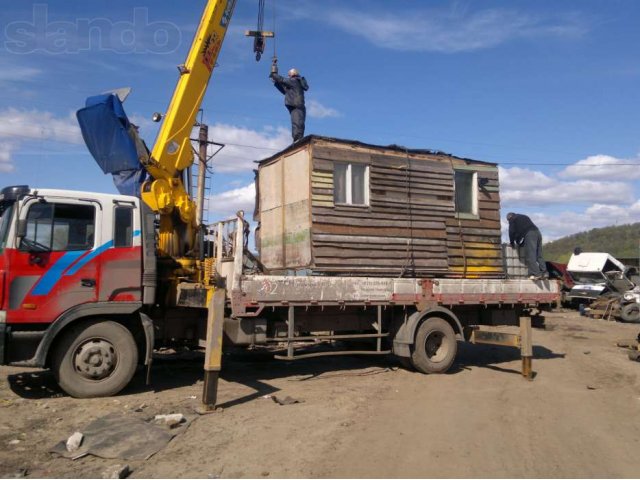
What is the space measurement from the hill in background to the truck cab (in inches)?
2571

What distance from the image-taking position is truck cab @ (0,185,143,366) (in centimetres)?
698

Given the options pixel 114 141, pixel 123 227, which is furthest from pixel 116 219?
pixel 114 141

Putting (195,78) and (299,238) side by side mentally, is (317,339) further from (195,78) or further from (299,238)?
(195,78)

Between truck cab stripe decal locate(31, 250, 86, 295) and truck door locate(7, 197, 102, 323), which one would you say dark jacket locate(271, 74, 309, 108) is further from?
truck cab stripe decal locate(31, 250, 86, 295)

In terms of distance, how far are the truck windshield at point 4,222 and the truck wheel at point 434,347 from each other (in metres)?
6.47

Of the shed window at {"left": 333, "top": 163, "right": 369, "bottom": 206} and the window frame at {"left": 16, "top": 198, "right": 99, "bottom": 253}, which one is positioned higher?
the shed window at {"left": 333, "top": 163, "right": 369, "bottom": 206}

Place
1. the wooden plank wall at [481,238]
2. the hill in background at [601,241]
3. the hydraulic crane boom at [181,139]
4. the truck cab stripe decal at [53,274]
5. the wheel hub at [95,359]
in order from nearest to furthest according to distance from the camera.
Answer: the truck cab stripe decal at [53,274] < the wheel hub at [95,359] < the hydraulic crane boom at [181,139] < the wooden plank wall at [481,238] < the hill in background at [601,241]

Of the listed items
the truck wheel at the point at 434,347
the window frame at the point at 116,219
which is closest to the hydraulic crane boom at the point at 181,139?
the window frame at the point at 116,219

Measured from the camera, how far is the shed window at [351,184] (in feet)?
32.4

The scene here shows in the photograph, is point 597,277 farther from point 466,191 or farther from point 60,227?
point 60,227

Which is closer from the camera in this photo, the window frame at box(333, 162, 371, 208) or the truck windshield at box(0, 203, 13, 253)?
the truck windshield at box(0, 203, 13, 253)

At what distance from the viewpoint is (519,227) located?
1156 cm

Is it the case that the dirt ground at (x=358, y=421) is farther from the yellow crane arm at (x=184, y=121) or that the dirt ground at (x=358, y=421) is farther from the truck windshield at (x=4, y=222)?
the yellow crane arm at (x=184, y=121)

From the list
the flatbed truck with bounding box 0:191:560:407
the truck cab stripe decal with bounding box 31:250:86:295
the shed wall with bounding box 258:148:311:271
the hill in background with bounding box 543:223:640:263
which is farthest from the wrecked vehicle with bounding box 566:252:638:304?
the hill in background with bounding box 543:223:640:263
